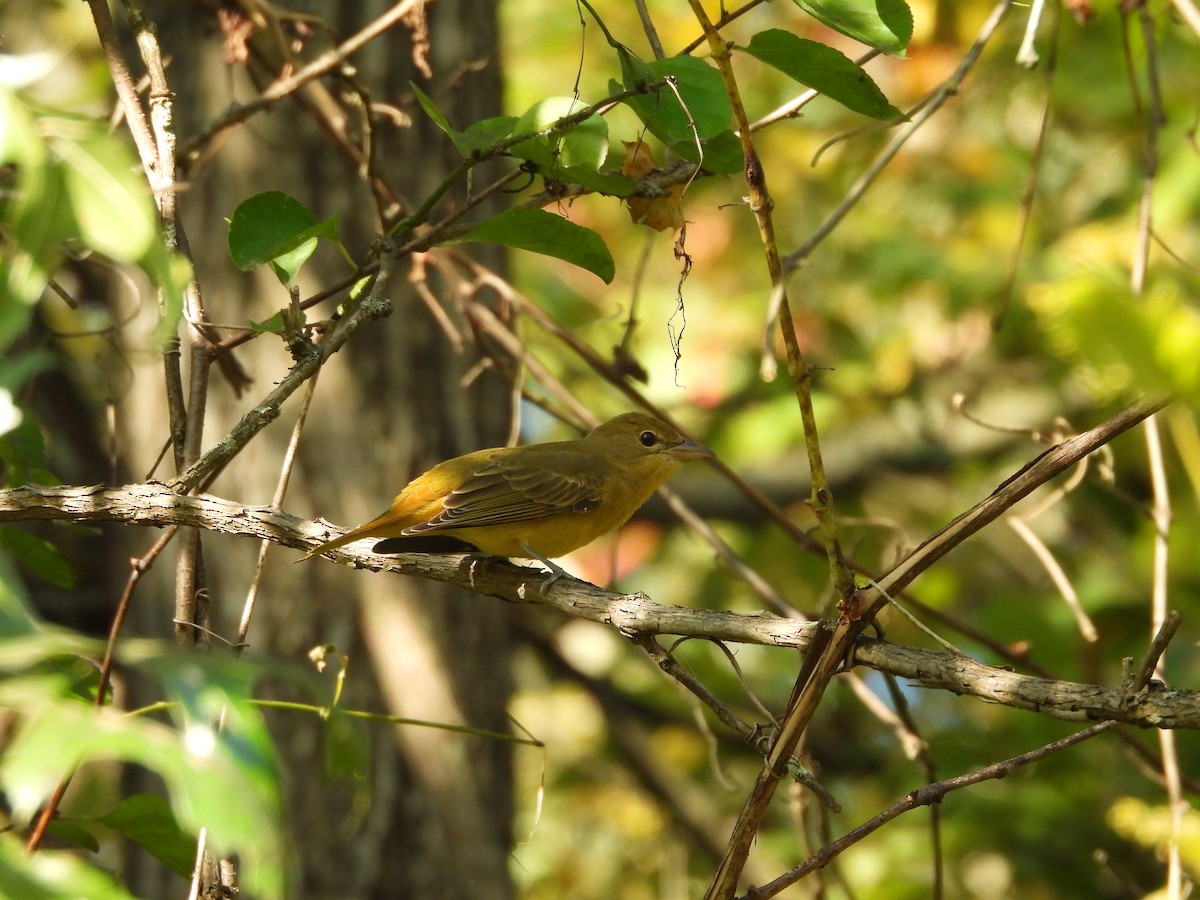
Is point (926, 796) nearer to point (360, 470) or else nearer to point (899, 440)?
point (360, 470)

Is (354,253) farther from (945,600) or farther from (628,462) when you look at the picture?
(945,600)

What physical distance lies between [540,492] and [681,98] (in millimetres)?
2486

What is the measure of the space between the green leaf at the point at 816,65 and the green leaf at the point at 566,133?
1.11ft

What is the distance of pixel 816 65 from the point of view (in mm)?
2373

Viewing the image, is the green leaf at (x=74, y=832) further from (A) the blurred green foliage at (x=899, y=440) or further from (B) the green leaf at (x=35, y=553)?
(A) the blurred green foliage at (x=899, y=440)

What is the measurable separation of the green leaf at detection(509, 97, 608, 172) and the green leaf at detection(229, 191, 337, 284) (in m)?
0.41

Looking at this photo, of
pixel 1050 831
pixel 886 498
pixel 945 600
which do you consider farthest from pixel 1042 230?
pixel 1050 831

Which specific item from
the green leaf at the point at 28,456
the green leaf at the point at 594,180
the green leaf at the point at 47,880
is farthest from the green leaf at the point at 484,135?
the green leaf at the point at 47,880

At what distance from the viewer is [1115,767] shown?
18.9ft

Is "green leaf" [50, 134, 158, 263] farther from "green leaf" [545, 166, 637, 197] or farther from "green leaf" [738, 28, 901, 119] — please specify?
"green leaf" [738, 28, 901, 119]

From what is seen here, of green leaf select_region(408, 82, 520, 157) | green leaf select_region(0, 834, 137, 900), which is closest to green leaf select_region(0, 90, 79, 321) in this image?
green leaf select_region(0, 834, 137, 900)

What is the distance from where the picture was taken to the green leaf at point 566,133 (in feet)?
7.57

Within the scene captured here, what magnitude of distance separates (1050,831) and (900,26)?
3937mm

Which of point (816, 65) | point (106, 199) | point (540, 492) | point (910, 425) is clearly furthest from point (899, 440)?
point (106, 199)
